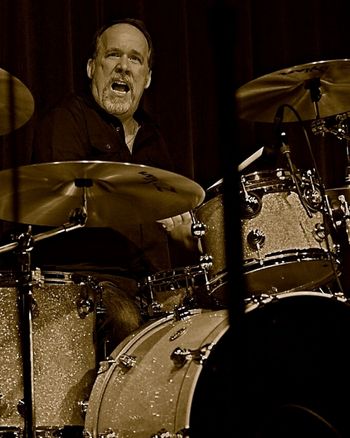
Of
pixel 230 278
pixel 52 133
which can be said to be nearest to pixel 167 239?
pixel 52 133

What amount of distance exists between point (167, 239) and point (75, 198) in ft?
2.35

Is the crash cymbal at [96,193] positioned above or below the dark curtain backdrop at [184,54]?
below

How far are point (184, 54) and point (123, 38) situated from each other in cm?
45

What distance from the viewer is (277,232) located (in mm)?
2061

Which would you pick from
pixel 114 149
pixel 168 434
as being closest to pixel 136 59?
pixel 114 149

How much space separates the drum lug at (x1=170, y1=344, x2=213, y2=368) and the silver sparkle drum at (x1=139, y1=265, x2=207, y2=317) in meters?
0.31

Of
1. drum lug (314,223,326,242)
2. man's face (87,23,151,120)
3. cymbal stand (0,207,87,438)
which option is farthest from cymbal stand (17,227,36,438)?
man's face (87,23,151,120)

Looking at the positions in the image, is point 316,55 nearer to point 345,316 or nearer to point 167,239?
point 167,239

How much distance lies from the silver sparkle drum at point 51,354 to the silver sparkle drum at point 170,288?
Result: 0.17 metres

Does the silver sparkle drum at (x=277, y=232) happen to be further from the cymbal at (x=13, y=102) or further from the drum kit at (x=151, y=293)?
the cymbal at (x=13, y=102)

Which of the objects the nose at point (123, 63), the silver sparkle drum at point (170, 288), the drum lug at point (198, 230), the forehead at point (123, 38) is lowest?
the silver sparkle drum at point (170, 288)

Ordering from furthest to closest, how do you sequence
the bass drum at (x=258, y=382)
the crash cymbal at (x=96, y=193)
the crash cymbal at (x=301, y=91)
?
the crash cymbal at (x=301, y=91) → the crash cymbal at (x=96, y=193) → the bass drum at (x=258, y=382)

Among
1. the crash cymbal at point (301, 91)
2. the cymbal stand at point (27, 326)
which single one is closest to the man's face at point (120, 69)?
the crash cymbal at point (301, 91)

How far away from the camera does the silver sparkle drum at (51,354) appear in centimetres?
197
